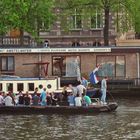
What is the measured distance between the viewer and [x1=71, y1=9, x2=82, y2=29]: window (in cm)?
7490

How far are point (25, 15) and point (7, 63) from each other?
8.24m

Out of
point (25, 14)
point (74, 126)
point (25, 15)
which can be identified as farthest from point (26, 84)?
point (25, 15)

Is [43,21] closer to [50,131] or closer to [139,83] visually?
[139,83]

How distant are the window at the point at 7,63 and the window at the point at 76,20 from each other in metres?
13.3

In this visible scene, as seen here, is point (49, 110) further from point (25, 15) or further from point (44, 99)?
point (25, 15)

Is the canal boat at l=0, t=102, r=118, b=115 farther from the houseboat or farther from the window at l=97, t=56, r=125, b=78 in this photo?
the window at l=97, t=56, r=125, b=78

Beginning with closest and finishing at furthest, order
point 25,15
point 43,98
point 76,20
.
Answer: point 43,98 < point 25,15 < point 76,20

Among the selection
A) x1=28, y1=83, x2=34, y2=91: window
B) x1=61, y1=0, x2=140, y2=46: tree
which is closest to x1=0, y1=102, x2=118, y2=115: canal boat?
x1=28, y1=83, x2=34, y2=91: window

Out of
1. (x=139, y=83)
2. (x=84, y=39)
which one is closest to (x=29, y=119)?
(x=139, y=83)

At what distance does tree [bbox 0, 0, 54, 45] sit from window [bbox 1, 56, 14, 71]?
5636 mm

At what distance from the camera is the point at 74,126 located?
42.0 meters

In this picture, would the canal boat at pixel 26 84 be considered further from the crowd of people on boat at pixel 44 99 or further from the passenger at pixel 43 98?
the passenger at pixel 43 98

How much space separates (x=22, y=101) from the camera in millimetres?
49094

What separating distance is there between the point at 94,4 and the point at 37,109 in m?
26.0
